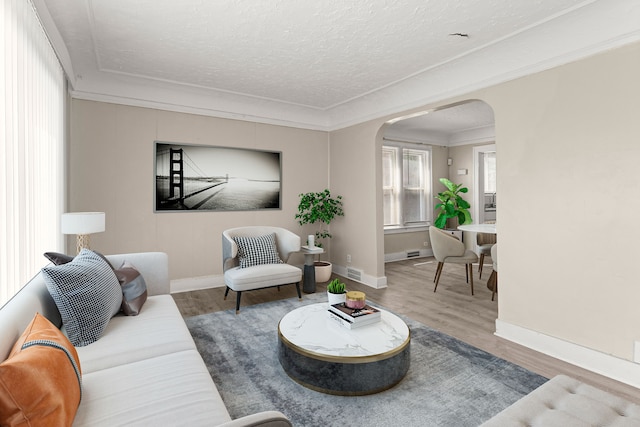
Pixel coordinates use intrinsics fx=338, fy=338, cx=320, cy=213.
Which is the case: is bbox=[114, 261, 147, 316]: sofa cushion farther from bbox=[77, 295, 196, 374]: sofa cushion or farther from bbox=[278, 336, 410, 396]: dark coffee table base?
bbox=[278, 336, 410, 396]: dark coffee table base

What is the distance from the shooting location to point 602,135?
246 cm

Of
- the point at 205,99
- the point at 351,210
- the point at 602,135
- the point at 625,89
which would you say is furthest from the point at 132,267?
the point at 625,89

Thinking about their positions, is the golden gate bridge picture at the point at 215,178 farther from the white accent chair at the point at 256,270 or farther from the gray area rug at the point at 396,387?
the gray area rug at the point at 396,387

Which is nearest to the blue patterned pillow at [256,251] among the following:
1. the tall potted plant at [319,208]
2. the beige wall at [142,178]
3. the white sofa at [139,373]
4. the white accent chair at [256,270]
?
the white accent chair at [256,270]

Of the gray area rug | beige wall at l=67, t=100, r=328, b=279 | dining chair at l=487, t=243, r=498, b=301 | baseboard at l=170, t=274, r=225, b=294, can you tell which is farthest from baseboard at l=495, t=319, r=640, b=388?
baseboard at l=170, t=274, r=225, b=294

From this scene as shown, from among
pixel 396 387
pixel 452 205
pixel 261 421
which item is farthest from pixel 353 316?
pixel 452 205

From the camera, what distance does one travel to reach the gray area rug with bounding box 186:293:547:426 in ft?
6.36

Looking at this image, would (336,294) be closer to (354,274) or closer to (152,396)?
(152,396)

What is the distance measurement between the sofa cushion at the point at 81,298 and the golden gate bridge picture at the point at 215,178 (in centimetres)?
238

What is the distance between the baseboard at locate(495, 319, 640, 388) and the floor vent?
2154 millimetres

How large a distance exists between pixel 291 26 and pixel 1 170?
7.02 feet

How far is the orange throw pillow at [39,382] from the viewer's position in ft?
3.22

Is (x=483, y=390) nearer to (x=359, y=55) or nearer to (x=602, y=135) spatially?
(x=602, y=135)

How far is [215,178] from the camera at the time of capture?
464 cm
